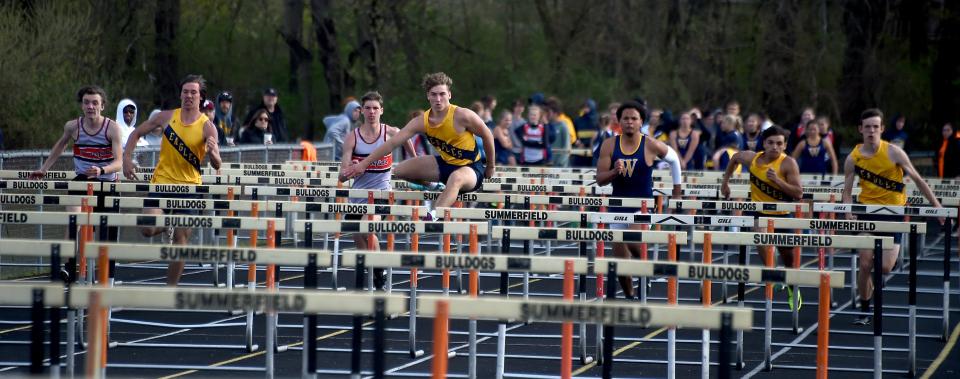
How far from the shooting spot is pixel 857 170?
13.8 meters

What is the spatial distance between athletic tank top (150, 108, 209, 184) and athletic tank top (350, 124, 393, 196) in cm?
171

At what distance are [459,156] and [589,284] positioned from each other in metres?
4.10

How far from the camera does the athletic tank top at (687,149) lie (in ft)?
77.1

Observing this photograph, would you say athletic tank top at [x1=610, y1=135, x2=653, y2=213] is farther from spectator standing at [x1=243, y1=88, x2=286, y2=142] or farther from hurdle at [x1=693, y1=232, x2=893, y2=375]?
spectator standing at [x1=243, y1=88, x2=286, y2=142]

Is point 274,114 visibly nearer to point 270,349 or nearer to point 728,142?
point 728,142

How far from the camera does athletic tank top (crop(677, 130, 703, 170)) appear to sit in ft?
77.1

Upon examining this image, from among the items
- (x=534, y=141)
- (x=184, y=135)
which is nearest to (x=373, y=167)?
(x=184, y=135)

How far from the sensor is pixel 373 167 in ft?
45.0

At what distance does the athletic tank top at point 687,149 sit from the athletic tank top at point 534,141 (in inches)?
96.4

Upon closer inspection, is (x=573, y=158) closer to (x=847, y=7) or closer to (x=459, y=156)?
(x=847, y=7)

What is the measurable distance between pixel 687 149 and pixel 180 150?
12.5 metres

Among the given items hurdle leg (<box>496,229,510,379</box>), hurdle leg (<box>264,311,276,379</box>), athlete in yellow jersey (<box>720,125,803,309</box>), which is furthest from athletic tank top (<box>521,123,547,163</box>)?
hurdle leg (<box>264,311,276,379</box>)

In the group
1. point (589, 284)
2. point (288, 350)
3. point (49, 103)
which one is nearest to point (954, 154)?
point (589, 284)

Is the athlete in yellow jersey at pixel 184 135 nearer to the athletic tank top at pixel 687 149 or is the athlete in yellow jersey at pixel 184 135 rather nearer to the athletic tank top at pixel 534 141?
the athletic tank top at pixel 687 149
